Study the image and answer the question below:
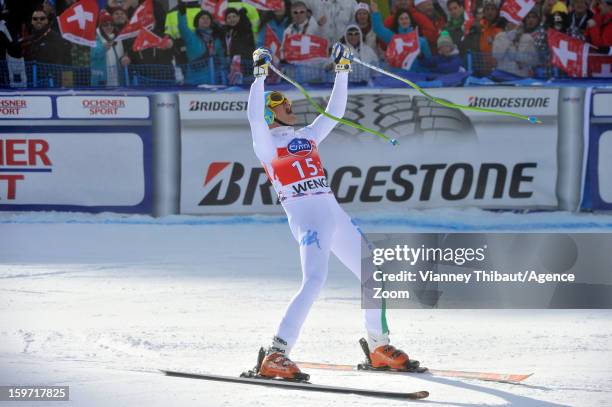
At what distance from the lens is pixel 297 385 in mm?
6309

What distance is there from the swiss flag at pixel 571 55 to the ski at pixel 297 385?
814 centimetres

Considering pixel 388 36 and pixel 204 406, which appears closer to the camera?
pixel 204 406

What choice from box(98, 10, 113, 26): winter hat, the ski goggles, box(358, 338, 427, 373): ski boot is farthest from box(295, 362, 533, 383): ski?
box(98, 10, 113, 26): winter hat

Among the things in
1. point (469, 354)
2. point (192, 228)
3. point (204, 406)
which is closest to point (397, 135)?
point (192, 228)

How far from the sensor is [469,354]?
737 cm

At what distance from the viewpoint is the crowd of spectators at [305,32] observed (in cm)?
1351

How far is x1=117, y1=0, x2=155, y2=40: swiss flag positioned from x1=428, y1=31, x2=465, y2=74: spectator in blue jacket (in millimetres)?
3585

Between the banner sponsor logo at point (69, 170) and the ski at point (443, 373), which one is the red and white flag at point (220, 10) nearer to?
the banner sponsor logo at point (69, 170)

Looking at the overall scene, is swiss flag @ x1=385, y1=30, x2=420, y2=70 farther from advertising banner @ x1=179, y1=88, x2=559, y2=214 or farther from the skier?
the skier

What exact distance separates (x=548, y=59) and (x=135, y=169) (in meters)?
5.21

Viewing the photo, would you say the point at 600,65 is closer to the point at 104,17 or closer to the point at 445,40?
the point at 445,40

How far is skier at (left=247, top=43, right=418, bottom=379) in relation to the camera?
258 inches

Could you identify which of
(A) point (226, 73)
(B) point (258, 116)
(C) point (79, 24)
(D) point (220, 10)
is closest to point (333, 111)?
(B) point (258, 116)

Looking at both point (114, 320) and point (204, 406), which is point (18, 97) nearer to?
point (114, 320)
